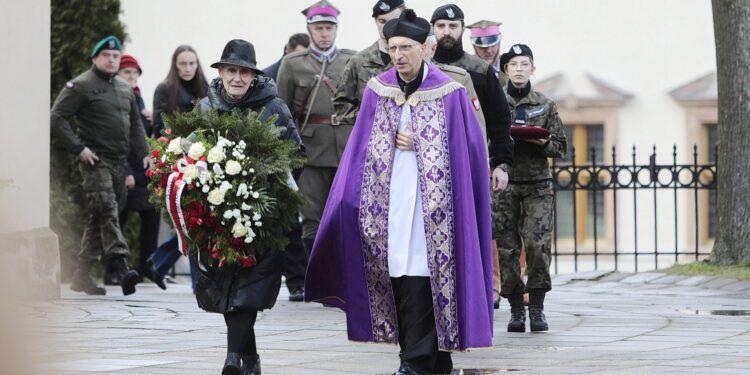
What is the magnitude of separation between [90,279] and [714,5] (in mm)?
6825

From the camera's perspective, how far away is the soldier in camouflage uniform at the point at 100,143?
1062 centimetres

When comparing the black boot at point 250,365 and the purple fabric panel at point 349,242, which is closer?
the black boot at point 250,365

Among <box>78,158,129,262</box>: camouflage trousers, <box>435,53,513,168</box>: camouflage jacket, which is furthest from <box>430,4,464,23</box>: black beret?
<box>78,158,129,262</box>: camouflage trousers

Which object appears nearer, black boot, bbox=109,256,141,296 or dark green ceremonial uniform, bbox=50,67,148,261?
black boot, bbox=109,256,141,296

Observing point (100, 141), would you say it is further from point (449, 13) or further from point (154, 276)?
point (449, 13)

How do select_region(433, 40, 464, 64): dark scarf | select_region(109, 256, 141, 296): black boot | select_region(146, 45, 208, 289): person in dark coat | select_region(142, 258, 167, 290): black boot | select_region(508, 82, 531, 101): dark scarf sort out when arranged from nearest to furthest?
select_region(433, 40, 464, 64): dark scarf → select_region(508, 82, 531, 101): dark scarf → select_region(109, 256, 141, 296): black boot → select_region(146, 45, 208, 289): person in dark coat → select_region(142, 258, 167, 290): black boot

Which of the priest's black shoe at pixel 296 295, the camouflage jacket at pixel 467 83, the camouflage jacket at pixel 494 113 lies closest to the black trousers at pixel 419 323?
the camouflage jacket at pixel 467 83

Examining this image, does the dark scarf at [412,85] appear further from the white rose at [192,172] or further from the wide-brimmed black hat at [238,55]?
the white rose at [192,172]

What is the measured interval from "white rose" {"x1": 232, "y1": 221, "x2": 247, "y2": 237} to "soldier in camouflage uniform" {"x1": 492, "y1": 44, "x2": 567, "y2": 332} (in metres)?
2.97

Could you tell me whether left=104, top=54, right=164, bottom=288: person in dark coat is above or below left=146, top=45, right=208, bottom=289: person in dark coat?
below

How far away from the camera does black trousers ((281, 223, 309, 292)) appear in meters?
9.98

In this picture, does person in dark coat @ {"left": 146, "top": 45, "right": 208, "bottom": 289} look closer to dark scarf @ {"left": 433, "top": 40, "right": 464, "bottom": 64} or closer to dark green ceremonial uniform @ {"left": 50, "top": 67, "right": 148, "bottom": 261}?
dark green ceremonial uniform @ {"left": 50, "top": 67, "right": 148, "bottom": 261}

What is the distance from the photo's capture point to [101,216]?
10.6m

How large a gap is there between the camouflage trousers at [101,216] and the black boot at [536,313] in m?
4.13
